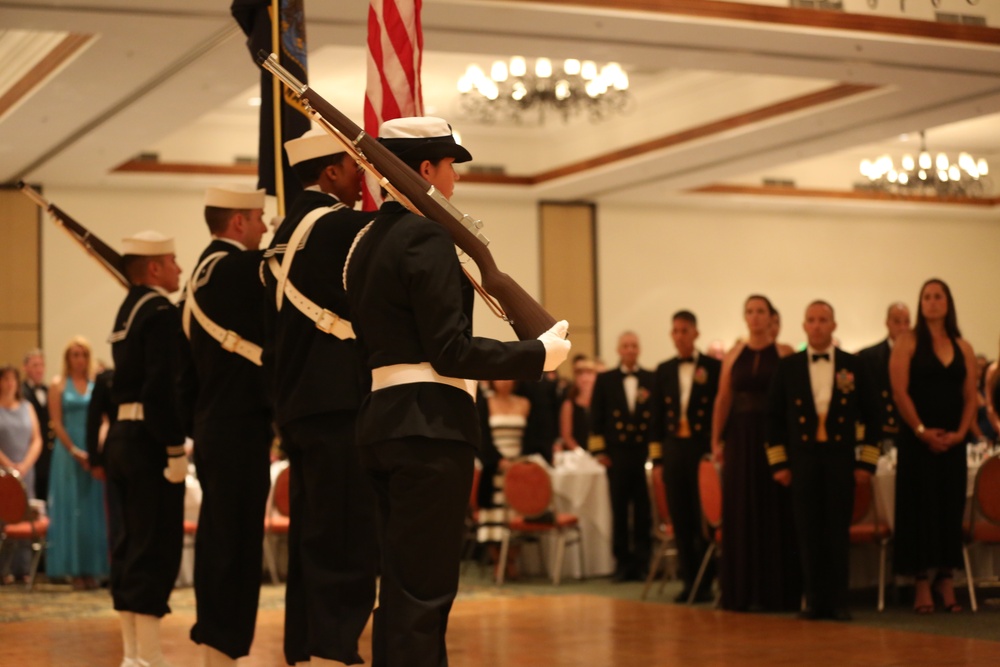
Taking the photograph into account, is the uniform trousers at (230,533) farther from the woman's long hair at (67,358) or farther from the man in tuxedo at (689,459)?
the woman's long hair at (67,358)

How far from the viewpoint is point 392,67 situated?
4293mm

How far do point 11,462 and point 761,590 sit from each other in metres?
5.78

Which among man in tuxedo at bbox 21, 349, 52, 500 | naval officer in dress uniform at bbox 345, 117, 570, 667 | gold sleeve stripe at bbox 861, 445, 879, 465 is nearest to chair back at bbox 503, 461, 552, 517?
gold sleeve stripe at bbox 861, 445, 879, 465

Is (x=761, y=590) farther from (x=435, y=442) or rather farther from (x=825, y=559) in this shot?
(x=435, y=442)

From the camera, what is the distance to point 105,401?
27.0 feet

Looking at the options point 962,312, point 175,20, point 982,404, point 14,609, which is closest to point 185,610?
point 14,609

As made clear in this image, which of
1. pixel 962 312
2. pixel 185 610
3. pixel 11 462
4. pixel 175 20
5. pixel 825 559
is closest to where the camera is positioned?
pixel 825 559

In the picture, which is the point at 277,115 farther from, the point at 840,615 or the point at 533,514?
the point at 533,514

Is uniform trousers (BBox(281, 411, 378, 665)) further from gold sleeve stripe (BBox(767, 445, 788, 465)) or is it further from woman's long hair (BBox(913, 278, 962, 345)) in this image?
woman's long hair (BBox(913, 278, 962, 345))

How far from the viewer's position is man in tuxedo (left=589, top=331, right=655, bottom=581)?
9.07 metres

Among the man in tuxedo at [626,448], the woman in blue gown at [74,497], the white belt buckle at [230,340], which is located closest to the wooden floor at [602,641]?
the man in tuxedo at [626,448]

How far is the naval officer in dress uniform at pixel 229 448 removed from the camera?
4234 millimetres

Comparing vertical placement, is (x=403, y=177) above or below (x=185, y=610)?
above

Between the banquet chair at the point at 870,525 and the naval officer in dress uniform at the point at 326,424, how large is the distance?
3.92 metres
